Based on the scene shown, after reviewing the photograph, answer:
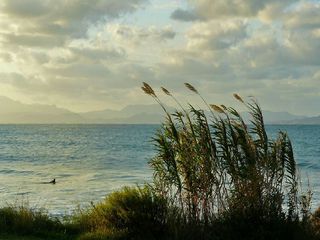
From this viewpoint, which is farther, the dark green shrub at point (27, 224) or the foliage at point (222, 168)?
the dark green shrub at point (27, 224)

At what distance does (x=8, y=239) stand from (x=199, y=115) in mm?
5044

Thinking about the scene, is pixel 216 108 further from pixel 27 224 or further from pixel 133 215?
pixel 27 224

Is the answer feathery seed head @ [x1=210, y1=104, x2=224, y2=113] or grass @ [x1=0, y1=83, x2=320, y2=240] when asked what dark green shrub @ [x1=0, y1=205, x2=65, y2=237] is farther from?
feathery seed head @ [x1=210, y1=104, x2=224, y2=113]

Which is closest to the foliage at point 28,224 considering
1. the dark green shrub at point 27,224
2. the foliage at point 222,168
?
the dark green shrub at point 27,224

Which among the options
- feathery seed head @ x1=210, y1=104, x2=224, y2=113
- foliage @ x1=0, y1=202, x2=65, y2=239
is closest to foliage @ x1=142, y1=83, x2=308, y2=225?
feathery seed head @ x1=210, y1=104, x2=224, y2=113

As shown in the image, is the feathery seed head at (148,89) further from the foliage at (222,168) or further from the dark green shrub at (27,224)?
the dark green shrub at (27,224)

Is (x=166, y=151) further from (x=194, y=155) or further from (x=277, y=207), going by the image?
(x=277, y=207)

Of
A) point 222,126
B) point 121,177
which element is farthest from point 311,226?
point 121,177

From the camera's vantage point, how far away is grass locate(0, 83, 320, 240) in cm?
1222

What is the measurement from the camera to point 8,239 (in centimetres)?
1268

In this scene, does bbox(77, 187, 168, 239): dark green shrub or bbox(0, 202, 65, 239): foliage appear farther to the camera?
bbox(0, 202, 65, 239): foliage

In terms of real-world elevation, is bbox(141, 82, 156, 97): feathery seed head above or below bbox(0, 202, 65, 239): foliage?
above

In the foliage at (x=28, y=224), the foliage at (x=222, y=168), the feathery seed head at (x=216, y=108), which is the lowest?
the foliage at (x=28, y=224)

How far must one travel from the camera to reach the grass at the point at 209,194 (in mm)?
12219
